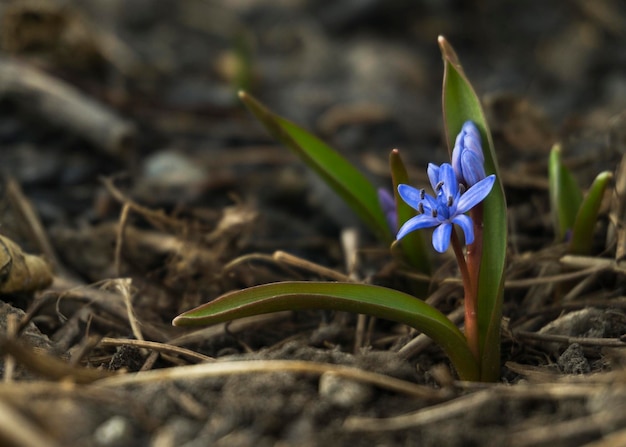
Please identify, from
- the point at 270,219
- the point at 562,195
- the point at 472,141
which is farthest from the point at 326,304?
the point at 270,219

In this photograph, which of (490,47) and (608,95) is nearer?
(608,95)

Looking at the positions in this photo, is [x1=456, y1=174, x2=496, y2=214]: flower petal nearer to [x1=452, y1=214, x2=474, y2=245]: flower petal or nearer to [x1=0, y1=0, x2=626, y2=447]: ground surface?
[x1=452, y1=214, x2=474, y2=245]: flower petal

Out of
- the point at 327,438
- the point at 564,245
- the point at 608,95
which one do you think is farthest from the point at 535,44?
the point at 327,438

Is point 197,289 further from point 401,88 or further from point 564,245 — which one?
point 401,88

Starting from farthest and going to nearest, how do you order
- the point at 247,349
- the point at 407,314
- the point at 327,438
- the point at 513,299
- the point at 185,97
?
the point at 185,97 < the point at 513,299 < the point at 247,349 < the point at 407,314 < the point at 327,438

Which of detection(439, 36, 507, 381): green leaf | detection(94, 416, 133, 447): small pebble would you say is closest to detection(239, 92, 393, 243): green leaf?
detection(439, 36, 507, 381): green leaf
